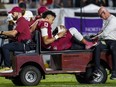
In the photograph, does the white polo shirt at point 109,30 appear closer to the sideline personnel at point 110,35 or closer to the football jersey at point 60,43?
the sideline personnel at point 110,35

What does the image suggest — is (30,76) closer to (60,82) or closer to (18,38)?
(18,38)

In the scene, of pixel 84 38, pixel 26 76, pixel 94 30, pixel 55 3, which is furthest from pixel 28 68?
pixel 55 3

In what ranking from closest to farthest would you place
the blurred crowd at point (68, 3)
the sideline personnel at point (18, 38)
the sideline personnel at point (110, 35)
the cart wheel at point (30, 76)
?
the cart wheel at point (30, 76)
the sideline personnel at point (18, 38)
the sideline personnel at point (110, 35)
the blurred crowd at point (68, 3)

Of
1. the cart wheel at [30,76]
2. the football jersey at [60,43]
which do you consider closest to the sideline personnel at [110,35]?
the football jersey at [60,43]

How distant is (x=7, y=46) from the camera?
18.3 m

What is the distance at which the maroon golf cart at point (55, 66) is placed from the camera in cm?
1802

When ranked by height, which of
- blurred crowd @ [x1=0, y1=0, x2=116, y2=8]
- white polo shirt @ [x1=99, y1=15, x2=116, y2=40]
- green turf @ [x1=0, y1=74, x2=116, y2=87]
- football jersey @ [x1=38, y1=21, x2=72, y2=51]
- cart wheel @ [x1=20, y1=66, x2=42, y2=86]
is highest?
white polo shirt @ [x1=99, y1=15, x2=116, y2=40]

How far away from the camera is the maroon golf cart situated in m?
18.0

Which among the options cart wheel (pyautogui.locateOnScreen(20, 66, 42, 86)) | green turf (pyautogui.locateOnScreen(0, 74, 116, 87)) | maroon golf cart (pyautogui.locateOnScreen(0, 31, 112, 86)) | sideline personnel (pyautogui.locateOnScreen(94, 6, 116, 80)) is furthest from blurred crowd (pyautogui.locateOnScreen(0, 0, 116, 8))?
cart wheel (pyautogui.locateOnScreen(20, 66, 42, 86))

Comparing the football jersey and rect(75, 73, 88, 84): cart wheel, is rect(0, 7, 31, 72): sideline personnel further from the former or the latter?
rect(75, 73, 88, 84): cart wheel

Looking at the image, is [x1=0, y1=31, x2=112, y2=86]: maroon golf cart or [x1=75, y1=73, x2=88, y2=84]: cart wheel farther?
[x1=75, y1=73, x2=88, y2=84]: cart wheel

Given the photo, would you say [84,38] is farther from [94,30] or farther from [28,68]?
[94,30]

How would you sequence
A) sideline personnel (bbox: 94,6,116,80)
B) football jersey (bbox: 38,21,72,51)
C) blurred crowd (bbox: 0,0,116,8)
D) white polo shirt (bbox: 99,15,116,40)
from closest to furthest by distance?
football jersey (bbox: 38,21,72,51)
sideline personnel (bbox: 94,6,116,80)
white polo shirt (bbox: 99,15,116,40)
blurred crowd (bbox: 0,0,116,8)

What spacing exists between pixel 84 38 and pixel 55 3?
14.6 meters
